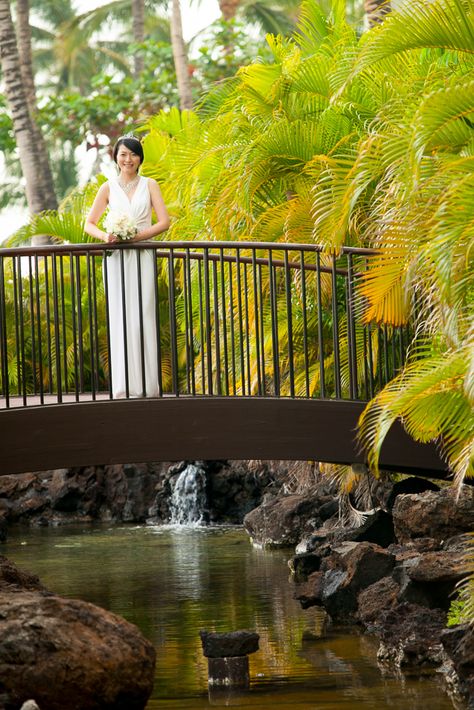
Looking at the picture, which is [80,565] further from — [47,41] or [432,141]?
[47,41]

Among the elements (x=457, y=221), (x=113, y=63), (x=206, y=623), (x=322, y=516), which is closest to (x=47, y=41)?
(x=113, y=63)

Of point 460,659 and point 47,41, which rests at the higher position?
point 47,41

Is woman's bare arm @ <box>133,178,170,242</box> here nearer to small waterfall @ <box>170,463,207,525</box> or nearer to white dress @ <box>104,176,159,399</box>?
white dress @ <box>104,176,159,399</box>

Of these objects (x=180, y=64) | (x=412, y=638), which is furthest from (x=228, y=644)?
(x=180, y=64)

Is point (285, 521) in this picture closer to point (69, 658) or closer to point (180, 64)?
point (69, 658)

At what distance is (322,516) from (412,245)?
29.6ft

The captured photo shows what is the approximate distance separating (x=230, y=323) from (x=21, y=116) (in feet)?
34.7

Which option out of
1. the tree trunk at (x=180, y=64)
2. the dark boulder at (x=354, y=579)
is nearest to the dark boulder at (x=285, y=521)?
the dark boulder at (x=354, y=579)

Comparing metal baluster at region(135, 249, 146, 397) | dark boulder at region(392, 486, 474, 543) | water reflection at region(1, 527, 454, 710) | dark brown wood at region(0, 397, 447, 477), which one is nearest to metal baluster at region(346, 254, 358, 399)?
dark brown wood at region(0, 397, 447, 477)

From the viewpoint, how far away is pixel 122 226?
34.3 feet

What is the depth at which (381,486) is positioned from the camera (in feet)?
53.6

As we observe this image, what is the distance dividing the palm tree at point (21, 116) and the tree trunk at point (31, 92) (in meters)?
0.06

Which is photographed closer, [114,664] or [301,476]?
[114,664]

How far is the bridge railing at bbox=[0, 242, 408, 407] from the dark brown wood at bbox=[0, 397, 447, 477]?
0.18m
